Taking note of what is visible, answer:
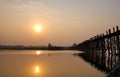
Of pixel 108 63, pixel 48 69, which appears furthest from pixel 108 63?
pixel 48 69

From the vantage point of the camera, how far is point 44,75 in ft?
72.3

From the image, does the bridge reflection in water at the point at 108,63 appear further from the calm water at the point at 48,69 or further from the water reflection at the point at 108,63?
the calm water at the point at 48,69

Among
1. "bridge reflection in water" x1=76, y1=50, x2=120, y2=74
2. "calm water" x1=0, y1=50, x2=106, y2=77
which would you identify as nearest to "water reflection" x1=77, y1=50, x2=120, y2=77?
"bridge reflection in water" x1=76, y1=50, x2=120, y2=74

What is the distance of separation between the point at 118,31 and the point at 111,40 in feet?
21.6

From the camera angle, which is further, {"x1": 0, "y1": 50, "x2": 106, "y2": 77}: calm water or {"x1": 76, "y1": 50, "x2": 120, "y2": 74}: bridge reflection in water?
{"x1": 76, "y1": 50, "x2": 120, "y2": 74}: bridge reflection in water

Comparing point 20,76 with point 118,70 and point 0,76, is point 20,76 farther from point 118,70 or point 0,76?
point 118,70

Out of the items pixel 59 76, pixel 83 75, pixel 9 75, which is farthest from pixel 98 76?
pixel 9 75

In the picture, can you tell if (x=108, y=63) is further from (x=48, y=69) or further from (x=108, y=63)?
(x=48, y=69)

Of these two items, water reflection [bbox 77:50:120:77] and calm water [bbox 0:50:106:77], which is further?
water reflection [bbox 77:50:120:77]

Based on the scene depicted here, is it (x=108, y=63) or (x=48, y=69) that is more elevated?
(x=108, y=63)

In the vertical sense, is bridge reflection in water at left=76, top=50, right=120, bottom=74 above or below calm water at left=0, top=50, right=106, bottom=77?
above

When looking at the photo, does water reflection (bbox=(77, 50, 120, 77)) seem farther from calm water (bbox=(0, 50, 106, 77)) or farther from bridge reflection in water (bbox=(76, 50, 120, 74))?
calm water (bbox=(0, 50, 106, 77))

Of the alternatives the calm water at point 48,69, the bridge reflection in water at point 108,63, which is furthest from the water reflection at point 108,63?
the calm water at point 48,69

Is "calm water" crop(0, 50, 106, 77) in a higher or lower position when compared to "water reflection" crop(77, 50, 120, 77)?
lower
